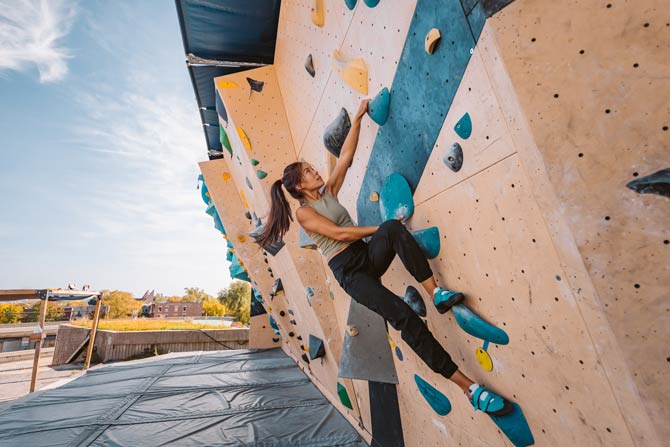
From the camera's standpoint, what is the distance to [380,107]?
45.3 inches

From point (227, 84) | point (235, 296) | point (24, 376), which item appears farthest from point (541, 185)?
point (235, 296)

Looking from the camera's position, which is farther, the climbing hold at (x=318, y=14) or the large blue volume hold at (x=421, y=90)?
the climbing hold at (x=318, y=14)

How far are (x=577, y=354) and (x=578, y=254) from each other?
25cm

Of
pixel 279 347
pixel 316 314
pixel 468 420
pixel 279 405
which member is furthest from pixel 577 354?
pixel 279 347

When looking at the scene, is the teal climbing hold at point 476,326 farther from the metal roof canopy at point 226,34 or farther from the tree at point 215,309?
the tree at point 215,309

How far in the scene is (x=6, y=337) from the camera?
538 inches

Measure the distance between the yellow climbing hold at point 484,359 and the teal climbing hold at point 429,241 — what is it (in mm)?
331

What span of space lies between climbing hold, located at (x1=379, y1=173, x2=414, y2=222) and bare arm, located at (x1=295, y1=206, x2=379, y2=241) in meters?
0.12

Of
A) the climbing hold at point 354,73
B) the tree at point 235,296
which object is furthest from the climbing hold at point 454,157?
the tree at point 235,296

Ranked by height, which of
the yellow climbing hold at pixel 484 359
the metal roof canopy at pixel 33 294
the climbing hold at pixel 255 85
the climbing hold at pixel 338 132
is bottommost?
the yellow climbing hold at pixel 484 359

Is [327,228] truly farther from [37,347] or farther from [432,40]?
[37,347]

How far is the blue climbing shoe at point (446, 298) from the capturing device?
1.02 m

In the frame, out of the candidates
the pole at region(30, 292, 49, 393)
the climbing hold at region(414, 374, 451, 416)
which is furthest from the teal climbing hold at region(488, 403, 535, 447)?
the pole at region(30, 292, 49, 393)

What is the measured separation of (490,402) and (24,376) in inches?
368
